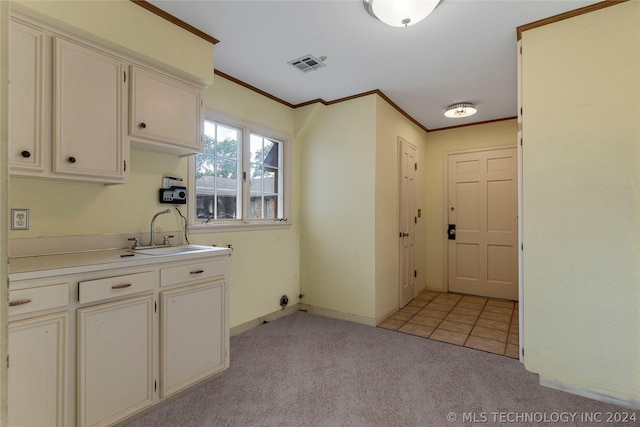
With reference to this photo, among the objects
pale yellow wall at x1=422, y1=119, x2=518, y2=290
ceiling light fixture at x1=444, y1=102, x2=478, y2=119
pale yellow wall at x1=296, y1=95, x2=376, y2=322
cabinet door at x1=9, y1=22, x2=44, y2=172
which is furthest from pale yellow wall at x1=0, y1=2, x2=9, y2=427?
pale yellow wall at x1=422, y1=119, x2=518, y2=290

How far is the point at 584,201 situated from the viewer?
6.66ft

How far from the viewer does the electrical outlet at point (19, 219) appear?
171 cm

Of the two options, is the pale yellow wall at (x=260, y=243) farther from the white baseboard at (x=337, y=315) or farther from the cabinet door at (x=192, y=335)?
the cabinet door at (x=192, y=335)

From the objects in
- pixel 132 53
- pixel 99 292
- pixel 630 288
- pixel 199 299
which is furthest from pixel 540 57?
pixel 99 292

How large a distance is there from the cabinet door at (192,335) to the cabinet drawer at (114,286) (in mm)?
145

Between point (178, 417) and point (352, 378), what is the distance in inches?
46.9

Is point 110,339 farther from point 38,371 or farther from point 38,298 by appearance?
point 38,298

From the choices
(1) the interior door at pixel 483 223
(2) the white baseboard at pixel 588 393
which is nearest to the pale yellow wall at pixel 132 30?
(2) the white baseboard at pixel 588 393

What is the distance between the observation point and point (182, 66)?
7.27 feet

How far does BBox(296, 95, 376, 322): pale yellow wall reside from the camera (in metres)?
3.40

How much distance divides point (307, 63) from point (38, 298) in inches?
99.5

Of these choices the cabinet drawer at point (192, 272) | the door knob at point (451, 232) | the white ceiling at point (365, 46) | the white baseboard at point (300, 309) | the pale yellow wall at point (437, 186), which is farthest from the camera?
the door knob at point (451, 232)

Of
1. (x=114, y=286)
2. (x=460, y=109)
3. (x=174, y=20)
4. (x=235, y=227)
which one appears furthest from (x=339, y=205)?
(x=114, y=286)

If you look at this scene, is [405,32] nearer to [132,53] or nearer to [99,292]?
[132,53]
